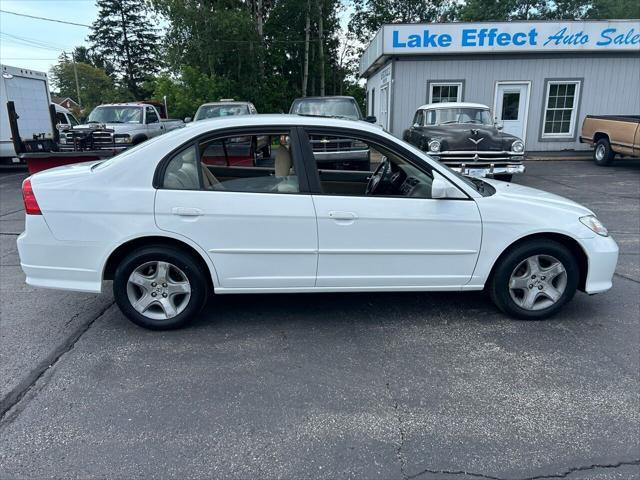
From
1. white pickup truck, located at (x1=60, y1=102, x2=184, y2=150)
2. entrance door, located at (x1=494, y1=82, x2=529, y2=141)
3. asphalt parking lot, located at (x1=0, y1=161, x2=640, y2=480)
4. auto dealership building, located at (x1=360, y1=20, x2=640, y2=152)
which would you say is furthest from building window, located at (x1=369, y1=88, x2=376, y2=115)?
asphalt parking lot, located at (x1=0, y1=161, x2=640, y2=480)

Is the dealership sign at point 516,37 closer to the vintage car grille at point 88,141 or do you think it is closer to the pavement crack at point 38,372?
the vintage car grille at point 88,141

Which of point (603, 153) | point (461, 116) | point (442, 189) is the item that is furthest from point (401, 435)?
point (603, 153)

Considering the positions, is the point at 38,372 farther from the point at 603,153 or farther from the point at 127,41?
the point at 127,41

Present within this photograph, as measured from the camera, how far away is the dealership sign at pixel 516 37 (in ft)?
51.9

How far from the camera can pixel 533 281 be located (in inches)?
156

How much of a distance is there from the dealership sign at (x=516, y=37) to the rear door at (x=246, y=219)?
14028 millimetres

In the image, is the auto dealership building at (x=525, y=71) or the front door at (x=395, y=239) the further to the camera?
the auto dealership building at (x=525, y=71)

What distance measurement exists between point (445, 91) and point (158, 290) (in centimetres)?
1540

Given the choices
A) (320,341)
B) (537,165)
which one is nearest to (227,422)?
(320,341)

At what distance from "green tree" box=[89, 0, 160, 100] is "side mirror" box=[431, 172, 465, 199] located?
5796 cm

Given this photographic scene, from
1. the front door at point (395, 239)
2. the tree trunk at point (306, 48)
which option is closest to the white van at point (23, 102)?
the front door at point (395, 239)

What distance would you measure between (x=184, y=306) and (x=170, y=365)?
0.59 meters

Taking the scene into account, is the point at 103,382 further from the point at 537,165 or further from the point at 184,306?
the point at 537,165

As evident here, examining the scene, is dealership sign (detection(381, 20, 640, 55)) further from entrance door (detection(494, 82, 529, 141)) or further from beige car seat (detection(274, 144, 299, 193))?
beige car seat (detection(274, 144, 299, 193))
